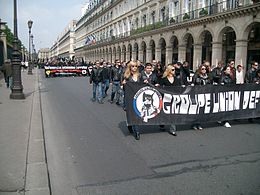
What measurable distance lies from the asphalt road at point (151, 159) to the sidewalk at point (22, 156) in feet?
0.65

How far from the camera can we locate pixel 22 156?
5605mm

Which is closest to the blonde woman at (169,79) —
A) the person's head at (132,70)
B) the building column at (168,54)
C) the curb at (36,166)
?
the person's head at (132,70)

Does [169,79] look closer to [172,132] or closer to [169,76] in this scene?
[169,76]

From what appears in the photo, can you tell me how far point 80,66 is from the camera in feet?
121

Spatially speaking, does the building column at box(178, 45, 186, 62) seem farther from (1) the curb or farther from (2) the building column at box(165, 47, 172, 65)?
(1) the curb

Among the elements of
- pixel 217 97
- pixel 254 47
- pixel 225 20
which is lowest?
pixel 217 97

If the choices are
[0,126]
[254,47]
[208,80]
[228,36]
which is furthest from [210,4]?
[0,126]

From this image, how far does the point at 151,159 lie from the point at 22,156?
2301mm

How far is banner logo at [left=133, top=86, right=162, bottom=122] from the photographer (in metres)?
7.28

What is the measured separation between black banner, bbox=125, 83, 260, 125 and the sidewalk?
7.40 feet

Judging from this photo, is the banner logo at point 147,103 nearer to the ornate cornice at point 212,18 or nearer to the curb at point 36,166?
the curb at point 36,166

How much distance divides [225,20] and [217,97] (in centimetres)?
2155

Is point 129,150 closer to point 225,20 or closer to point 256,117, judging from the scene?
point 256,117

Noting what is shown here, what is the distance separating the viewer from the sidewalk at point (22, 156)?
4398 millimetres
